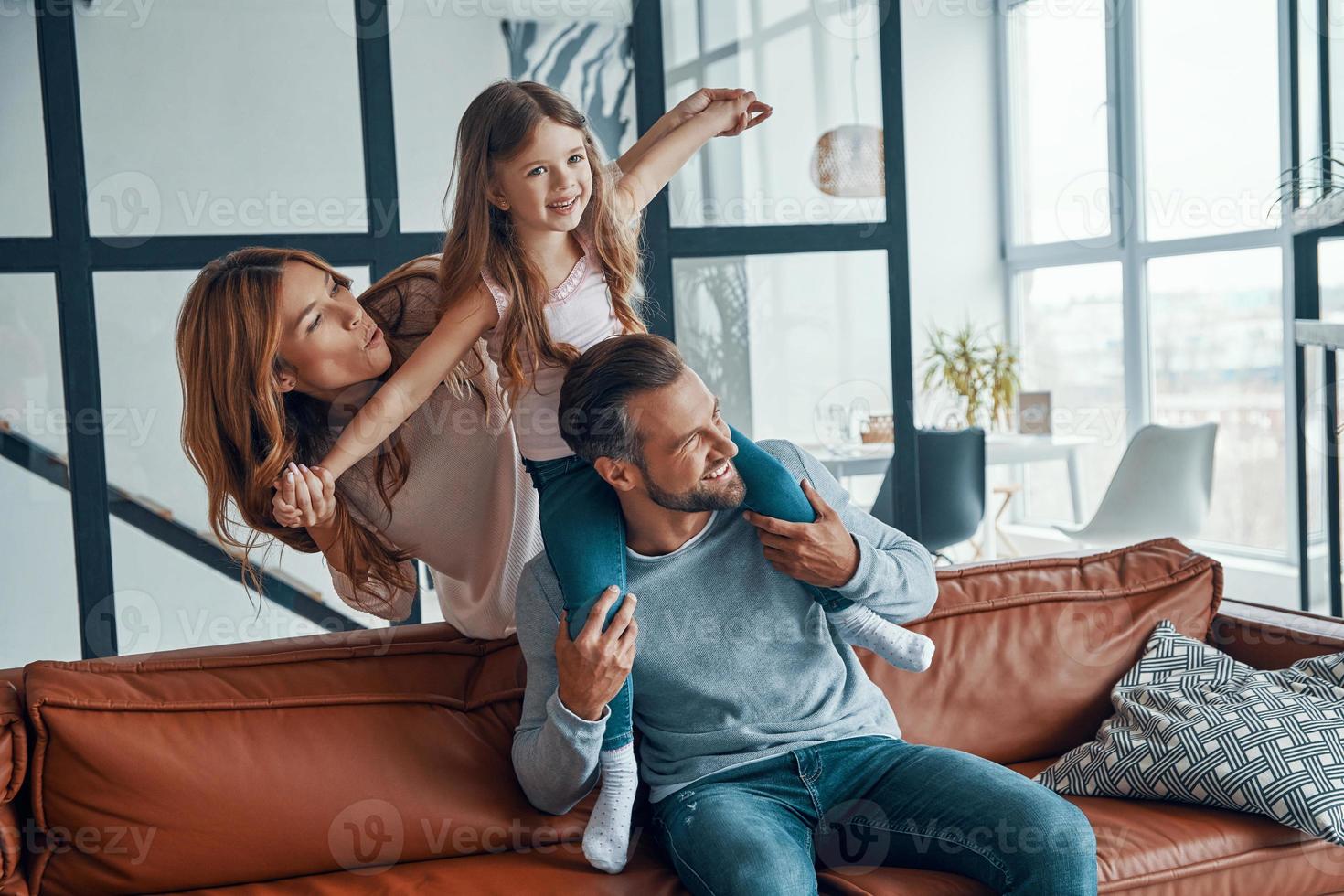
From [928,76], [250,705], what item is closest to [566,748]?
[250,705]

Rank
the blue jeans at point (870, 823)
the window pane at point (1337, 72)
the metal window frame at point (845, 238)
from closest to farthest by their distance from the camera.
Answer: the blue jeans at point (870, 823)
the window pane at point (1337, 72)
the metal window frame at point (845, 238)

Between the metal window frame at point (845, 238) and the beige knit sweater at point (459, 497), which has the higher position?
the metal window frame at point (845, 238)

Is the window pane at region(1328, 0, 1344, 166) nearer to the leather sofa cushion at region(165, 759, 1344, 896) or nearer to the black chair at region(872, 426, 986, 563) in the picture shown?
the black chair at region(872, 426, 986, 563)

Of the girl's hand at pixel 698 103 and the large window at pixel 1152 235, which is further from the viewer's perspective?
the large window at pixel 1152 235

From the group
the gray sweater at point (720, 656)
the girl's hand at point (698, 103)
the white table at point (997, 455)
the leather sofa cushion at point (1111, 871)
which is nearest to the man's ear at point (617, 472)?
the gray sweater at point (720, 656)

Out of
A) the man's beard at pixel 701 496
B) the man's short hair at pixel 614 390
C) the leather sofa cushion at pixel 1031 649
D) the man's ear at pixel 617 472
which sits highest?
the man's short hair at pixel 614 390

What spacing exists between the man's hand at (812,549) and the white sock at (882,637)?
7 cm

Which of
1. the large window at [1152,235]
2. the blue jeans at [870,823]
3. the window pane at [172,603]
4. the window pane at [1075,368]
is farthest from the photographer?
the window pane at [1075,368]

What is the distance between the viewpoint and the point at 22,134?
3035 mm

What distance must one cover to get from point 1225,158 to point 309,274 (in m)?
4.66

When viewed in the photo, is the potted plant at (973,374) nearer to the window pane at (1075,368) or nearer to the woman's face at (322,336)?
the window pane at (1075,368)

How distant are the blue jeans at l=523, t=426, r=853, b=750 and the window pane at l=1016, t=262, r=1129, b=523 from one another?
447cm

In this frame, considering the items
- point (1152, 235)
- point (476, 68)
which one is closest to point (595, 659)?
point (476, 68)

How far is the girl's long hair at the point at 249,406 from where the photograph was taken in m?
1.91
